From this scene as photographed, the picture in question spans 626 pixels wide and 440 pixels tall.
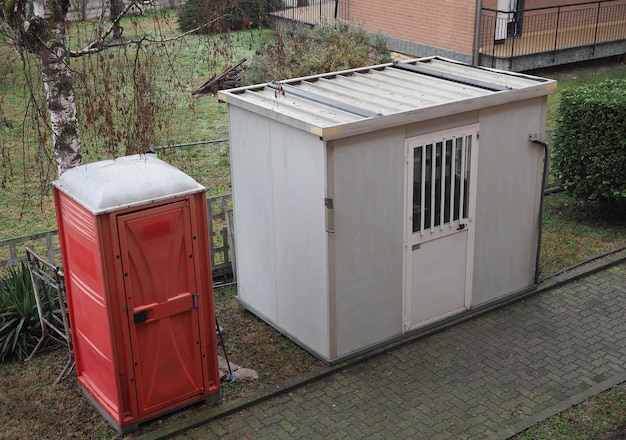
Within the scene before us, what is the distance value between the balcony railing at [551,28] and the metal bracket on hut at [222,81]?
5.74 metres

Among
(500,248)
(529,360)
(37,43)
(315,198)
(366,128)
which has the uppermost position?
(37,43)

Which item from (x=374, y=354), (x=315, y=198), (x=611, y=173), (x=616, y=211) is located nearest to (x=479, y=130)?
(x=315, y=198)

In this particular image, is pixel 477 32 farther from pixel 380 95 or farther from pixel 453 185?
pixel 453 185

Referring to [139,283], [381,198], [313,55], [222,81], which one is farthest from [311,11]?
[139,283]

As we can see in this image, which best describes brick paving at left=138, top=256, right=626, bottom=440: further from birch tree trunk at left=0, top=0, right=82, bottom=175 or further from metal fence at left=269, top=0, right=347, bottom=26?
metal fence at left=269, top=0, right=347, bottom=26

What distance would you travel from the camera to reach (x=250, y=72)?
48.7 feet

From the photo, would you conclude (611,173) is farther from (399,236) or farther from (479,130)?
(399,236)

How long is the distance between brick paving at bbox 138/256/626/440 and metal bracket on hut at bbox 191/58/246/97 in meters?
10.2

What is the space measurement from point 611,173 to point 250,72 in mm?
6933

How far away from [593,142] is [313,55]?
507 cm

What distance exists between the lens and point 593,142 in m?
10.9

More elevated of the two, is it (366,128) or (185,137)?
(366,128)

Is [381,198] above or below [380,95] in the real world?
below

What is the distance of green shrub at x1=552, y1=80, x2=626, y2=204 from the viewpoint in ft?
34.9
